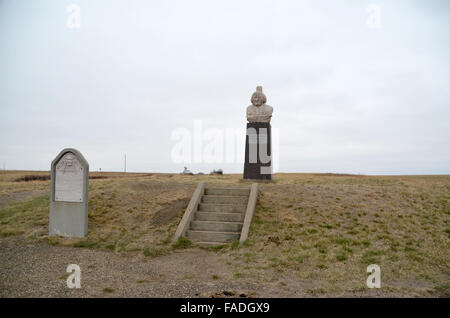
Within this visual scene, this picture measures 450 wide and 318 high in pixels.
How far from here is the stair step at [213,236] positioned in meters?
9.95

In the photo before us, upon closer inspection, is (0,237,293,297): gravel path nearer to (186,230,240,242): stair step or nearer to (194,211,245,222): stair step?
(186,230,240,242): stair step

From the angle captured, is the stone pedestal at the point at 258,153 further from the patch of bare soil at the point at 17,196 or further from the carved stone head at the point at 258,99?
the patch of bare soil at the point at 17,196

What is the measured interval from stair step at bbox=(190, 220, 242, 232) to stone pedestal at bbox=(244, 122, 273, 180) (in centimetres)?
588

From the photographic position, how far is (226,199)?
11.8m

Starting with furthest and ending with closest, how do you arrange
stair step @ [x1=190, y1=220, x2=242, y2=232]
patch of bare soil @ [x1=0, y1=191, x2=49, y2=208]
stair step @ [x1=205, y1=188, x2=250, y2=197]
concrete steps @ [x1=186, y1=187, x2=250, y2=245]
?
patch of bare soil @ [x1=0, y1=191, x2=49, y2=208], stair step @ [x1=205, y1=188, x2=250, y2=197], stair step @ [x1=190, y1=220, x2=242, y2=232], concrete steps @ [x1=186, y1=187, x2=250, y2=245]

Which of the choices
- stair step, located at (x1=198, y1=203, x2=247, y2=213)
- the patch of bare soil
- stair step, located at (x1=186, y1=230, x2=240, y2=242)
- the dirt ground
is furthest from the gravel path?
the patch of bare soil

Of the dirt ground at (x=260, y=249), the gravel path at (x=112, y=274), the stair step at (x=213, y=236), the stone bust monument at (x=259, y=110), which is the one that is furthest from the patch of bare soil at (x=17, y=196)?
the stone bust monument at (x=259, y=110)

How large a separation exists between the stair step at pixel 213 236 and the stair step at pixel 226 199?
1.76 m

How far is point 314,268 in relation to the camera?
768cm

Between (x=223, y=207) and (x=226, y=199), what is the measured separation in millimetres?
500

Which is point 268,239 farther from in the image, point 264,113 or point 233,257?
point 264,113

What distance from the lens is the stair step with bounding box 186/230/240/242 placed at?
9.95 meters

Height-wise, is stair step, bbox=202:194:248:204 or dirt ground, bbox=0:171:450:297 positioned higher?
stair step, bbox=202:194:248:204

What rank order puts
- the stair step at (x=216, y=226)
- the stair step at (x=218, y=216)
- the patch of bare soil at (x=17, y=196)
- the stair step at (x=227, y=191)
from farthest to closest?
the patch of bare soil at (x=17, y=196) → the stair step at (x=227, y=191) → the stair step at (x=218, y=216) → the stair step at (x=216, y=226)
